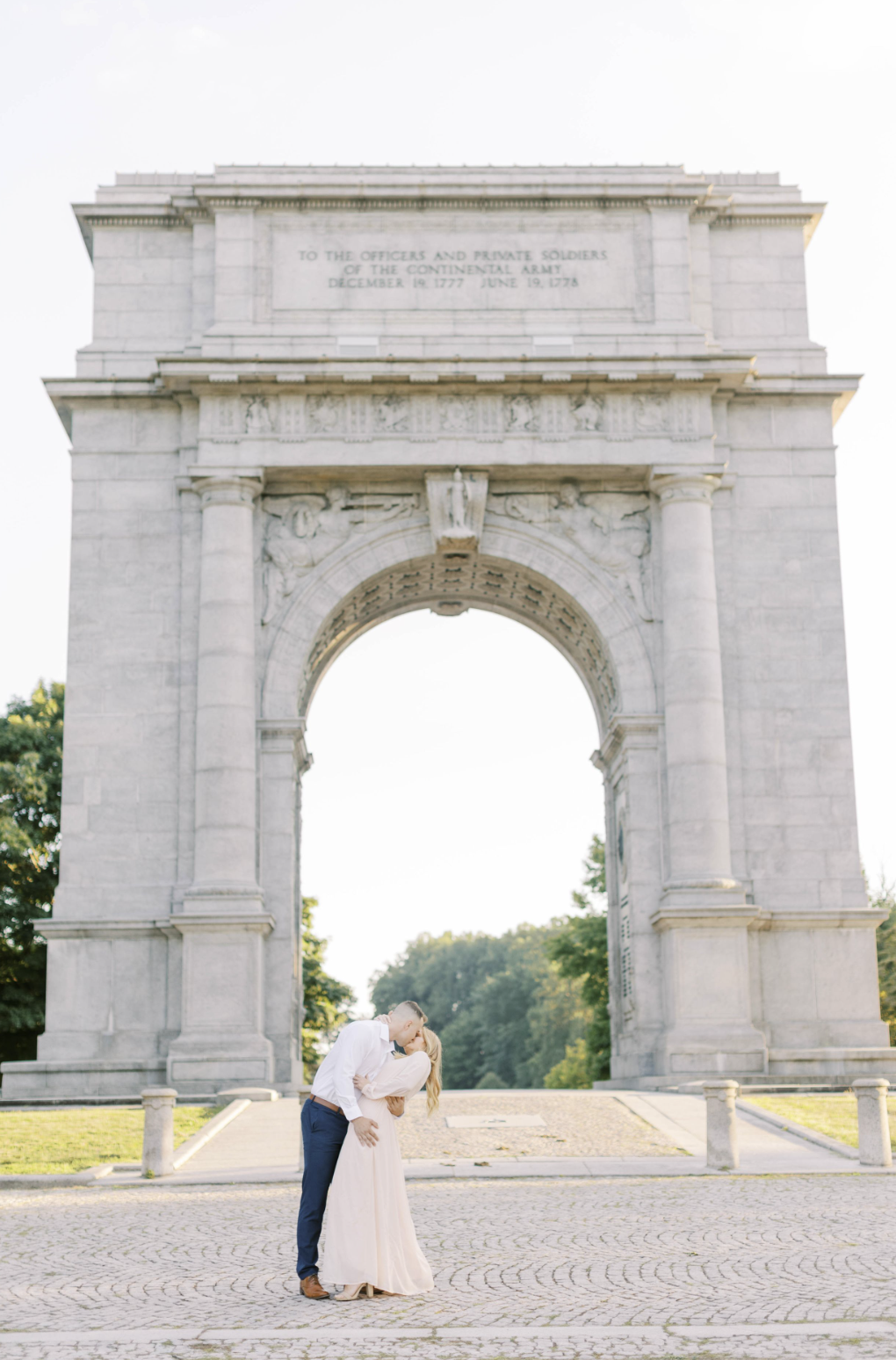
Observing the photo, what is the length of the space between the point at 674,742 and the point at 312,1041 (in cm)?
3641

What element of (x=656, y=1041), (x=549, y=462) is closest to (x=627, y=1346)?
(x=656, y=1041)

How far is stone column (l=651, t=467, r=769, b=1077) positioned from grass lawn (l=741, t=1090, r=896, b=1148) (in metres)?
3.85

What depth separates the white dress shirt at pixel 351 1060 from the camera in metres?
11.2

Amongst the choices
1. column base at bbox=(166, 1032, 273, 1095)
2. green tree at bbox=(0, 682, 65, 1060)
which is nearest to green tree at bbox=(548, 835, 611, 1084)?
green tree at bbox=(0, 682, 65, 1060)

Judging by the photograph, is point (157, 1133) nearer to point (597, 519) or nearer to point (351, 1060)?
point (351, 1060)

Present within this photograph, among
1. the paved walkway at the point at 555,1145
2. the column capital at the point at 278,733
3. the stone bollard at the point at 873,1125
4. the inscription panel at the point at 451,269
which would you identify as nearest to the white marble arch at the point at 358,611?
the column capital at the point at 278,733

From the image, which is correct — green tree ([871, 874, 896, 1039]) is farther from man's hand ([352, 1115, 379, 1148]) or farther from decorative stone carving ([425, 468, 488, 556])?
man's hand ([352, 1115, 379, 1148])

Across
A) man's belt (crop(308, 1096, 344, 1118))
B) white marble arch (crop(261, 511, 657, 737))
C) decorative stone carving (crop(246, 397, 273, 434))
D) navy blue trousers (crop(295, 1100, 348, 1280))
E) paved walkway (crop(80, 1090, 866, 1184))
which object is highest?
decorative stone carving (crop(246, 397, 273, 434))

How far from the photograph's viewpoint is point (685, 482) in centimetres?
3462

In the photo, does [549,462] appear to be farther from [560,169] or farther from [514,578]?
[560,169]

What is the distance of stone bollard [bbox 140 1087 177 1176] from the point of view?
19688mm

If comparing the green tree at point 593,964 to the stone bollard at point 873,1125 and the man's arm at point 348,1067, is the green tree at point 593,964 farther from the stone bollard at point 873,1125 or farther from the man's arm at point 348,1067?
the man's arm at point 348,1067

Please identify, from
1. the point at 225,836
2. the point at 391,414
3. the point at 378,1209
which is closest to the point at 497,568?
the point at 391,414

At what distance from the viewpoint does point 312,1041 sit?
216 feet
